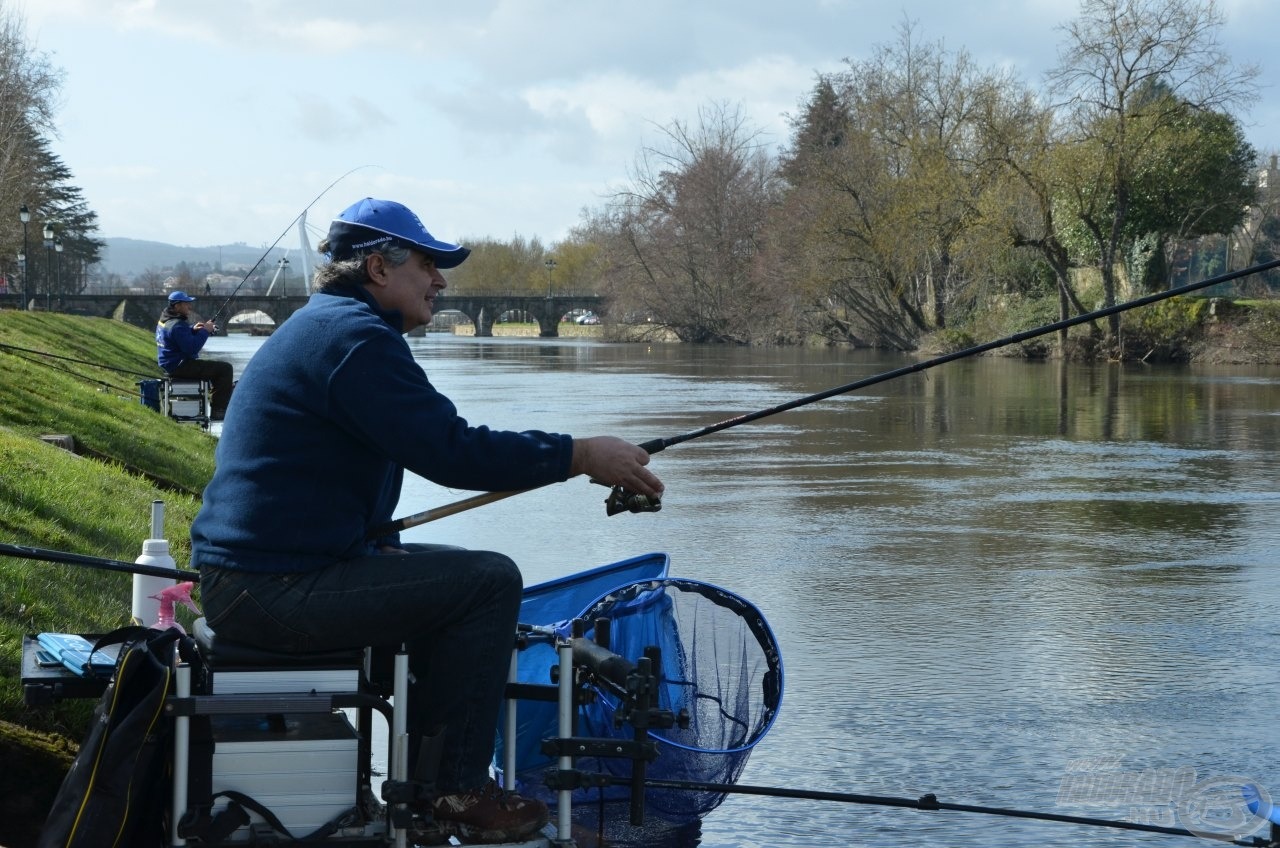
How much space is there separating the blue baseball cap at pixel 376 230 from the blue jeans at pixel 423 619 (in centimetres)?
77

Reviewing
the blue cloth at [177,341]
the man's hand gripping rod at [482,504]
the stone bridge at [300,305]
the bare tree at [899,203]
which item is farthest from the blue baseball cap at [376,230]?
the stone bridge at [300,305]

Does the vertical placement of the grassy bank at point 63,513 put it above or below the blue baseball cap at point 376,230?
below

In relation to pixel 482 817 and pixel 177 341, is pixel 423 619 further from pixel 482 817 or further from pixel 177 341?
pixel 177 341

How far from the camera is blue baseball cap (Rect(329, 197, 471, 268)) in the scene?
4.02m

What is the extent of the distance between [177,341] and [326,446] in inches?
610

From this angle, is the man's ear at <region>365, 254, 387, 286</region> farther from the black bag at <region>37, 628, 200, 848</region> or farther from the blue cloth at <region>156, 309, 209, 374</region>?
the blue cloth at <region>156, 309, 209, 374</region>

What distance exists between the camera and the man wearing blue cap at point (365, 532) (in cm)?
371

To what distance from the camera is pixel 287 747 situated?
3613 millimetres

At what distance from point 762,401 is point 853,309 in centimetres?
3862

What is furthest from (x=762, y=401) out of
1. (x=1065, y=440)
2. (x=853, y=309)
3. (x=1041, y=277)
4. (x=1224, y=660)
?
(x=853, y=309)

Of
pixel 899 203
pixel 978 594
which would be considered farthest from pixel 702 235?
A: pixel 978 594

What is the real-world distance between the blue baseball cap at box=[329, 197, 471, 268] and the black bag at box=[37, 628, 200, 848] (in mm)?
1092

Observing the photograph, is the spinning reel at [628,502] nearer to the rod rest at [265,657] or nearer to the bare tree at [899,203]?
the rod rest at [265,657]

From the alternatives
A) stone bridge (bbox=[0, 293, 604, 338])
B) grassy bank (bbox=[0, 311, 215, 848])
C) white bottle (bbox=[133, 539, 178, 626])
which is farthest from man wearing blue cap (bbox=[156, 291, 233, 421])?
stone bridge (bbox=[0, 293, 604, 338])
